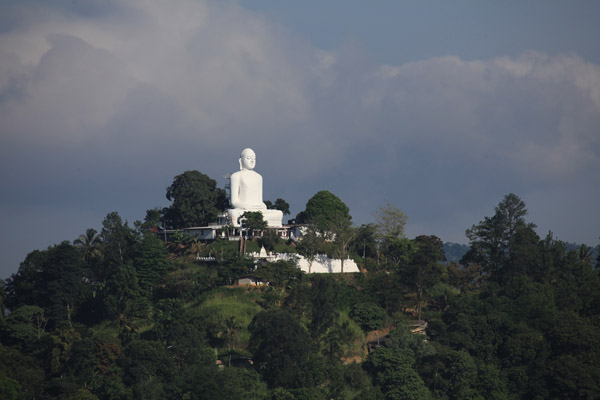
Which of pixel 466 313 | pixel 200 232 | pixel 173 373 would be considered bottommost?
pixel 173 373

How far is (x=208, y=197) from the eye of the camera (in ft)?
221

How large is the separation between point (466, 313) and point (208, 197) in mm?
22316

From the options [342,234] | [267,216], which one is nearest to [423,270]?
[342,234]

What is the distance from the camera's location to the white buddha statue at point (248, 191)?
68.0 m

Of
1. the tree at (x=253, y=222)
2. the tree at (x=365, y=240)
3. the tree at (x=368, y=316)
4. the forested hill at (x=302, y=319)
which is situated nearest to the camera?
the forested hill at (x=302, y=319)

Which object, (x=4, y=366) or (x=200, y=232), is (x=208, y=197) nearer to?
(x=200, y=232)

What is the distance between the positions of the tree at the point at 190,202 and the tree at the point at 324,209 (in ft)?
22.9

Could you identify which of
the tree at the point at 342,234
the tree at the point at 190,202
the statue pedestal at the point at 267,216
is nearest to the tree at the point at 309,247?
the tree at the point at 342,234

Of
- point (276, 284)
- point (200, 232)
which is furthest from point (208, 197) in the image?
point (276, 284)

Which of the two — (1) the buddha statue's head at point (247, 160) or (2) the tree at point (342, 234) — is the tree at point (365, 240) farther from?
(1) the buddha statue's head at point (247, 160)

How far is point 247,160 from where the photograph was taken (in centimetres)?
7119

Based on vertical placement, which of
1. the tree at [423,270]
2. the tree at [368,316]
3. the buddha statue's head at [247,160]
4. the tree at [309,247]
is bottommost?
the tree at [368,316]

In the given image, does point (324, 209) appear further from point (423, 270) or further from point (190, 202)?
point (423, 270)

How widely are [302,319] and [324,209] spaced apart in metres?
16.1
